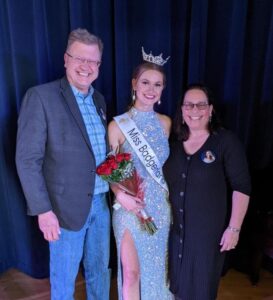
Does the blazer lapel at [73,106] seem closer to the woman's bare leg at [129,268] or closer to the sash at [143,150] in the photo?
the sash at [143,150]

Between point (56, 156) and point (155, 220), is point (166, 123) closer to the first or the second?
point (155, 220)

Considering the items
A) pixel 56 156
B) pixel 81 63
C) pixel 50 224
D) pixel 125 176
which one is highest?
pixel 81 63

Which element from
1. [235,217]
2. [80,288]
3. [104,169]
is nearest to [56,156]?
[104,169]

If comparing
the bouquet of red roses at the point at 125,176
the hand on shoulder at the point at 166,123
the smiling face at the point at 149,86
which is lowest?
the bouquet of red roses at the point at 125,176

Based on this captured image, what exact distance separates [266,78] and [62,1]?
4.33 feet

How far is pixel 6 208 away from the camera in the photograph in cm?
195

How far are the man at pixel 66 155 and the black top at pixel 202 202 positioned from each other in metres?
0.37

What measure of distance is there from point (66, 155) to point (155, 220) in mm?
542

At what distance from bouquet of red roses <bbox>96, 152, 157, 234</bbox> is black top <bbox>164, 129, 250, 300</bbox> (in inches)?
5.6

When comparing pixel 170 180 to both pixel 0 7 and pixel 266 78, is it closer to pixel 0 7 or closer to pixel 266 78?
pixel 266 78

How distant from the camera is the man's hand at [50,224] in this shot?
54.6 inches

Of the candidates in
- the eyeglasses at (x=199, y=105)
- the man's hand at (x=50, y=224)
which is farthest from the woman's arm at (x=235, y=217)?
the man's hand at (x=50, y=224)

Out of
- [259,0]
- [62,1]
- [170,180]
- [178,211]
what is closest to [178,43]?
[259,0]

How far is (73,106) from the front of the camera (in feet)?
4.67
